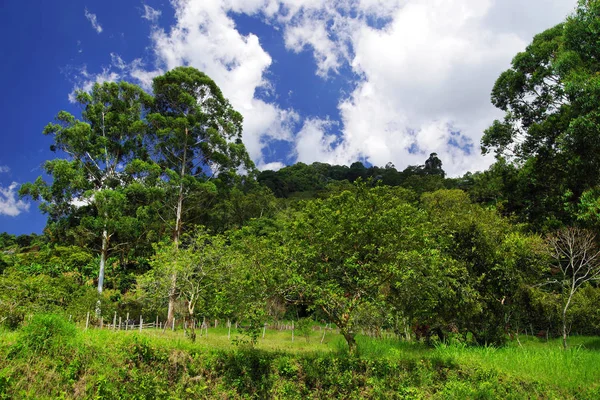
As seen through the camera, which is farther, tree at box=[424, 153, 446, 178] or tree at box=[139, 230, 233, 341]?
tree at box=[424, 153, 446, 178]

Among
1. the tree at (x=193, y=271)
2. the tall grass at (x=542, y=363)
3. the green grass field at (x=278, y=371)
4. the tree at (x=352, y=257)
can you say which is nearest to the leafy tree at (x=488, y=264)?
the tall grass at (x=542, y=363)

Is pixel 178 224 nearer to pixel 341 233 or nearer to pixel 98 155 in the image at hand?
pixel 98 155

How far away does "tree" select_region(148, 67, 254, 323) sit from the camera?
990 inches

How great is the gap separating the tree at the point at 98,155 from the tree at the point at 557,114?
75.9 ft

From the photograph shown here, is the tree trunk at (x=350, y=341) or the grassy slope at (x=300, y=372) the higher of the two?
the tree trunk at (x=350, y=341)

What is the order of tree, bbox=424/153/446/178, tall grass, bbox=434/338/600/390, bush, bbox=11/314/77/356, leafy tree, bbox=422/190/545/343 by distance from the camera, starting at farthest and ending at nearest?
tree, bbox=424/153/446/178
leafy tree, bbox=422/190/545/343
tall grass, bbox=434/338/600/390
bush, bbox=11/314/77/356

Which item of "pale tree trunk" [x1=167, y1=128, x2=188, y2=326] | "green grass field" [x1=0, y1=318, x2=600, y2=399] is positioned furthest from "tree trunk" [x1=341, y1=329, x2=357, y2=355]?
"pale tree trunk" [x1=167, y1=128, x2=188, y2=326]

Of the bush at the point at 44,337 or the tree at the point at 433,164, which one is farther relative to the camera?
the tree at the point at 433,164

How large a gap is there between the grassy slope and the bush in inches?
1.7

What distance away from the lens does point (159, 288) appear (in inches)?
647

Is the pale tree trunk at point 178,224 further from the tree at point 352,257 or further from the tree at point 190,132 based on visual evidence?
the tree at point 352,257

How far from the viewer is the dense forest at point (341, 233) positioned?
33.6 ft

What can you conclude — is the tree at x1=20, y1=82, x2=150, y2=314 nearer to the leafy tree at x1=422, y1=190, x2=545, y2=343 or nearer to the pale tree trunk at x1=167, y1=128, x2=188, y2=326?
the pale tree trunk at x1=167, y1=128, x2=188, y2=326

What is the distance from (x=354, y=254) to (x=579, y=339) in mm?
19342
